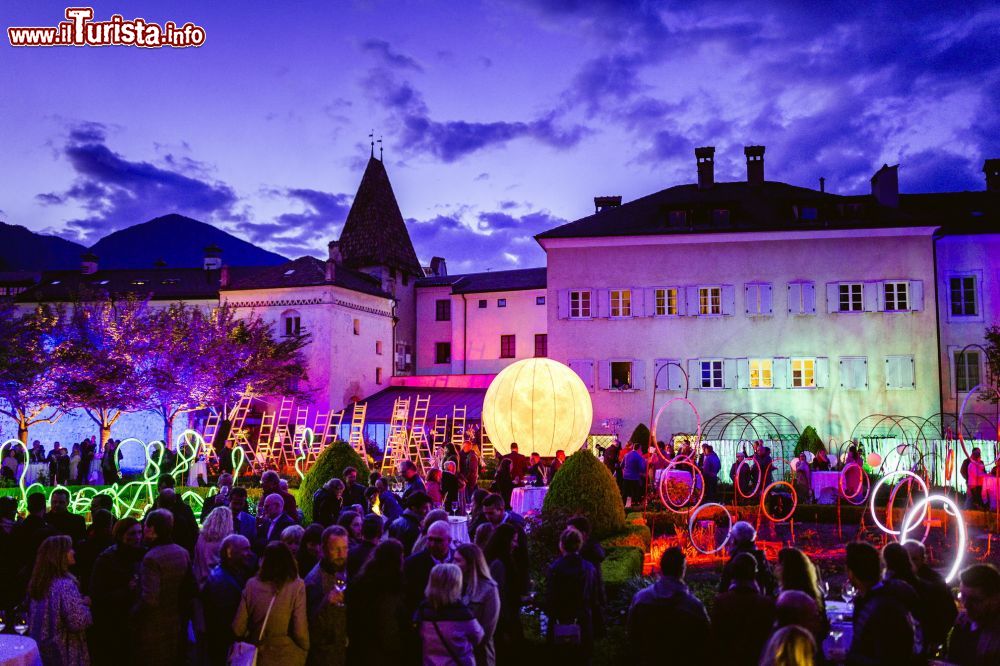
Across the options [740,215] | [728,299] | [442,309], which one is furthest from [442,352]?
[740,215]

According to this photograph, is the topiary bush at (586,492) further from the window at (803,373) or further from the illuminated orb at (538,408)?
the window at (803,373)

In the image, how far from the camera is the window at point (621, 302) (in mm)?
30625

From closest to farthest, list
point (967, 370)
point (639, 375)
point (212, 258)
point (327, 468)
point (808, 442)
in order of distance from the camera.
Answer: point (327, 468) < point (808, 442) < point (967, 370) < point (639, 375) < point (212, 258)

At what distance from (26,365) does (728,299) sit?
26.4m

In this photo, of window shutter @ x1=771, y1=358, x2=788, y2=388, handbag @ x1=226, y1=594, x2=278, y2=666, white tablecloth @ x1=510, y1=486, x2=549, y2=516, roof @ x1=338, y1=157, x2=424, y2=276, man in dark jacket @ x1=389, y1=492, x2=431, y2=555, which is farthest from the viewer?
roof @ x1=338, y1=157, x2=424, y2=276

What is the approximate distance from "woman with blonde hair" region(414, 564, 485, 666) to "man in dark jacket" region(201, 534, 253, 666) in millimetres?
1546

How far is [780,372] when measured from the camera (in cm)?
2927

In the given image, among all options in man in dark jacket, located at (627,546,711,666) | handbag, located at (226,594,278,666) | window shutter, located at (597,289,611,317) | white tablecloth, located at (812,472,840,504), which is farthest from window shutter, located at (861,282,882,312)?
handbag, located at (226,594,278,666)

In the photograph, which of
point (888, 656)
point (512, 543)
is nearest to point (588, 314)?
point (512, 543)

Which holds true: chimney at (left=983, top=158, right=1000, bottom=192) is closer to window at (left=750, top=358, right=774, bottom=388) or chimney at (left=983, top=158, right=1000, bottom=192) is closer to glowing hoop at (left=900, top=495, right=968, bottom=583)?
window at (left=750, top=358, right=774, bottom=388)

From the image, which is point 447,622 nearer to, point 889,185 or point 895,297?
point 895,297

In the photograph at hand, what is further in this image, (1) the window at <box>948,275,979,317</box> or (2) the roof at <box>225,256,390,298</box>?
(2) the roof at <box>225,256,390,298</box>

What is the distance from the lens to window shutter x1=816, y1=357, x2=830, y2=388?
29.0 m

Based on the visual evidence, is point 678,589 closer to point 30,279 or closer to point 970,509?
point 970,509
